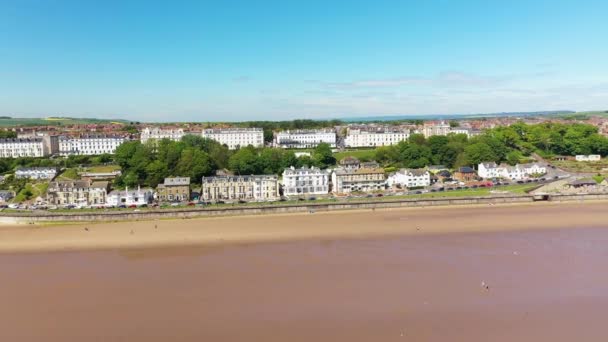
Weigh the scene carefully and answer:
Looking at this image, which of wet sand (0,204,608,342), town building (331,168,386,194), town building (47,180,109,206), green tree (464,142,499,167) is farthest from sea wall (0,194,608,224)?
green tree (464,142,499,167)

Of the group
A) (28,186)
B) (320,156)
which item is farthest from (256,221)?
(28,186)

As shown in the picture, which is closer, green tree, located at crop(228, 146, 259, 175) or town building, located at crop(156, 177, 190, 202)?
town building, located at crop(156, 177, 190, 202)

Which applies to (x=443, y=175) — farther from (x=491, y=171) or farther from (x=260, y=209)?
(x=260, y=209)

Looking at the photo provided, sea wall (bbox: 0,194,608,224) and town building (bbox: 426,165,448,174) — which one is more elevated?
town building (bbox: 426,165,448,174)

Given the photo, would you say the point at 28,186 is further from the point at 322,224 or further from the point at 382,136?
the point at 382,136

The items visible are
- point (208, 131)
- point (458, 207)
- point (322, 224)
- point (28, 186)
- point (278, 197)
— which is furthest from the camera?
point (208, 131)

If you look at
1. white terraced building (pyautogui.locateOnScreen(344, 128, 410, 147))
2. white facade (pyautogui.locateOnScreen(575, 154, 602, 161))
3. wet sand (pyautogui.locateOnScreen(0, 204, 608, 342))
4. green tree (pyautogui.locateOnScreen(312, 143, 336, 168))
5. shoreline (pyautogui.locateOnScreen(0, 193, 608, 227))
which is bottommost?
wet sand (pyautogui.locateOnScreen(0, 204, 608, 342))

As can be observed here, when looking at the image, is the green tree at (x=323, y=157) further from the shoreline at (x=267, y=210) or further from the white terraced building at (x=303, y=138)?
the white terraced building at (x=303, y=138)

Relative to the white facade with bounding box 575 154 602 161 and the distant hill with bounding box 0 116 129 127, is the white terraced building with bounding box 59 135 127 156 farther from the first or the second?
the distant hill with bounding box 0 116 129 127
